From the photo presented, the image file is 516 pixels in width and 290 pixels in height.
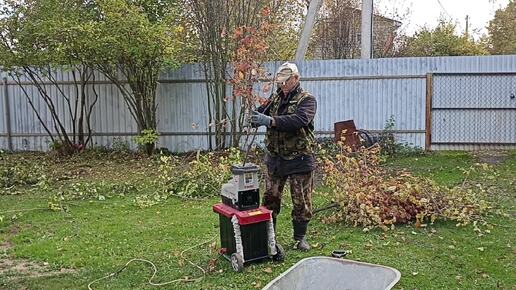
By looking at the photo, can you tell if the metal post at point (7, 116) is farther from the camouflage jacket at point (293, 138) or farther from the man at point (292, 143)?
the camouflage jacket at point (293, 138)

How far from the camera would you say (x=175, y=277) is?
12.8 feet

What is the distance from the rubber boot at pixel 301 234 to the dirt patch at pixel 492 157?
5202 millimetres

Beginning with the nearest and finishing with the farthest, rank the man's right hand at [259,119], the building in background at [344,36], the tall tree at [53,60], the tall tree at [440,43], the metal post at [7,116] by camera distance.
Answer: the man's right hand at [259,119]
the tall tree at [53,60]
the metal post at [7,116]
the tall tree at [440,43]
the building in background at [344,36]

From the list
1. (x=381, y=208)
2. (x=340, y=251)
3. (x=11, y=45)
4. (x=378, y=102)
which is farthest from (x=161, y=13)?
(x=340, y=251)

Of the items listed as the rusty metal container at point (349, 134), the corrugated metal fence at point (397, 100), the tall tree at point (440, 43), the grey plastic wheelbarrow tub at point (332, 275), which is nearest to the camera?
the grey plastic wheelbarrow tub at point (332, 275)

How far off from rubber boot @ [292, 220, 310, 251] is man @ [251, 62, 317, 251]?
6 centimetres

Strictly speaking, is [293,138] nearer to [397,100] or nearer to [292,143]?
[292,143]

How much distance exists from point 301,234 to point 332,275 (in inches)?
48.7

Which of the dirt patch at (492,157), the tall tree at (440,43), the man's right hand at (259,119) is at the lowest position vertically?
the dirt patch at (492,157)

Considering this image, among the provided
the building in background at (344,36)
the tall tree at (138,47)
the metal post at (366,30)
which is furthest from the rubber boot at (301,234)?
the building in background at (344,36)

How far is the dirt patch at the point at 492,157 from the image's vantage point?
855 cm

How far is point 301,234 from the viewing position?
4395 mm

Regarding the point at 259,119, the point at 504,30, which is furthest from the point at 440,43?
the point at 259,119

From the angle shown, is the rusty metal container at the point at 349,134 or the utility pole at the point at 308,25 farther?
the utility pole at the point at 308,25
